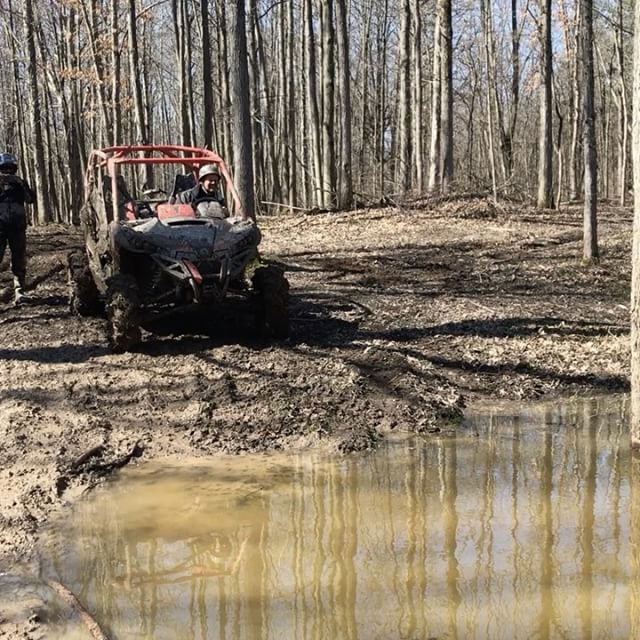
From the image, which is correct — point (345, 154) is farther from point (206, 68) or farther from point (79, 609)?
point (79, 609)

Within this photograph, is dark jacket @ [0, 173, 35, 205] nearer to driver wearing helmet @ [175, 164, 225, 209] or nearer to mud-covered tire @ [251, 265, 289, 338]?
driver wearing helmet @ [175, 164, 225, 209]

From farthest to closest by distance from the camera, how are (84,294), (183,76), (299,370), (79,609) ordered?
(183,76) → (84,294) → (299,370) → (79,609)

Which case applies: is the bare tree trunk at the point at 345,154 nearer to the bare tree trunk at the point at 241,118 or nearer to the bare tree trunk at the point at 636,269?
the bare tree trunk at the point at 241,118

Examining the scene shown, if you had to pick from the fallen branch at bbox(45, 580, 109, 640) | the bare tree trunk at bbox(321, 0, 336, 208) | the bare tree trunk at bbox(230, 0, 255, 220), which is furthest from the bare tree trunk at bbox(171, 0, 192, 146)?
the fallen branch at bbox(45, 580, 109, 640)

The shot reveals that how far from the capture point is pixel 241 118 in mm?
11766

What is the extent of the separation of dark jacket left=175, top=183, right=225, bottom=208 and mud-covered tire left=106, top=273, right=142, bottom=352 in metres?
1.17

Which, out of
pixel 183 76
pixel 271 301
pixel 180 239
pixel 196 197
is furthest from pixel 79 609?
pixel 183 76

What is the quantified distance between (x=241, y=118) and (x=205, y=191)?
4.26 metres

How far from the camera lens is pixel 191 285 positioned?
684cm

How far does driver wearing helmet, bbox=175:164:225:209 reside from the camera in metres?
7.78

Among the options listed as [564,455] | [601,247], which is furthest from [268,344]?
[601,247]

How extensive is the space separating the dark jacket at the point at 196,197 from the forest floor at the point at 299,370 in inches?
49.2

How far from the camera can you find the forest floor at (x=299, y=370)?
524 centimetres

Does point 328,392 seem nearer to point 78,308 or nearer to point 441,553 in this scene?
point 441,553
